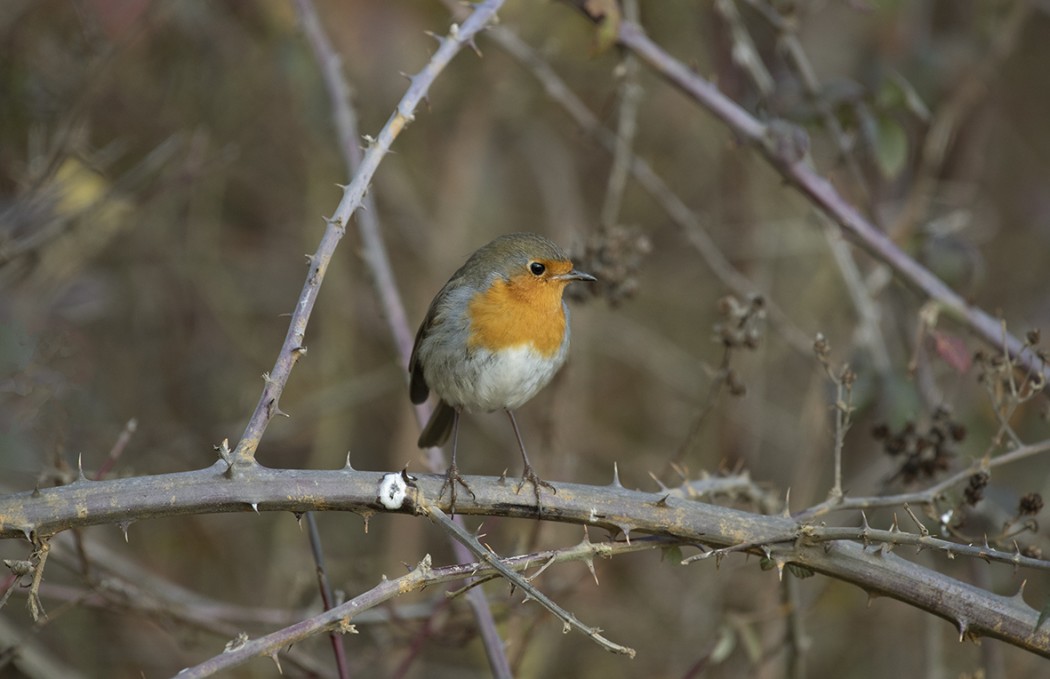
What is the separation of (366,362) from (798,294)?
2.73m

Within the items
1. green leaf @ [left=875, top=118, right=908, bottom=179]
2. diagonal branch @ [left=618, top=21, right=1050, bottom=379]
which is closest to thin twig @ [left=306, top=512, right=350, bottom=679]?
diagonal branch @ [left=618, top=21, right=1050, bottom=379]

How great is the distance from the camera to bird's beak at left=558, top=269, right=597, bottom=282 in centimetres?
343

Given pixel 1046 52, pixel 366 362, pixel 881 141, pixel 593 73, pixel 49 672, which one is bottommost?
pixel 49 672

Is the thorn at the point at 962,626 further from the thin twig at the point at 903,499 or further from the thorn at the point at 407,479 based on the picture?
the thorn at the point at 407,479

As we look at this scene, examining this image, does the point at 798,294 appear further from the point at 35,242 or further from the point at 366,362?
the point at 35,242

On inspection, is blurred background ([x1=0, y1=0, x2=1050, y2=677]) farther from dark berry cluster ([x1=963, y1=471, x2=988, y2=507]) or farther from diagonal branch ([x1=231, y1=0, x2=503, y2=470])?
diagonal branch ([x1=231, y1=0, x2=503, y2=470])

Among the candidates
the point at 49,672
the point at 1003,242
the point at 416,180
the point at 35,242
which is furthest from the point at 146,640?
the point at 1003,242

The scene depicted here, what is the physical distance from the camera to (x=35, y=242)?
3879mm

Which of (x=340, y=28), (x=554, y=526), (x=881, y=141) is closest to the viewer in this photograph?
(x=881, y=141)

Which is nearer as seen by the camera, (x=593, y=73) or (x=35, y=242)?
(x=35, y=242)

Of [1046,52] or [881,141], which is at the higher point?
[1046,52]

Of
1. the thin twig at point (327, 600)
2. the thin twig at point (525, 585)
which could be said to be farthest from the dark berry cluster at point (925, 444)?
the thin twig at point (327, 600)

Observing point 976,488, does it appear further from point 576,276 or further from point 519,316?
point 519,316

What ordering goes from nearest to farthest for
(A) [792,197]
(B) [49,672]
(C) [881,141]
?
1. (C) [881,141]
2. (B) [49,672]
3. (A) [792,197]
